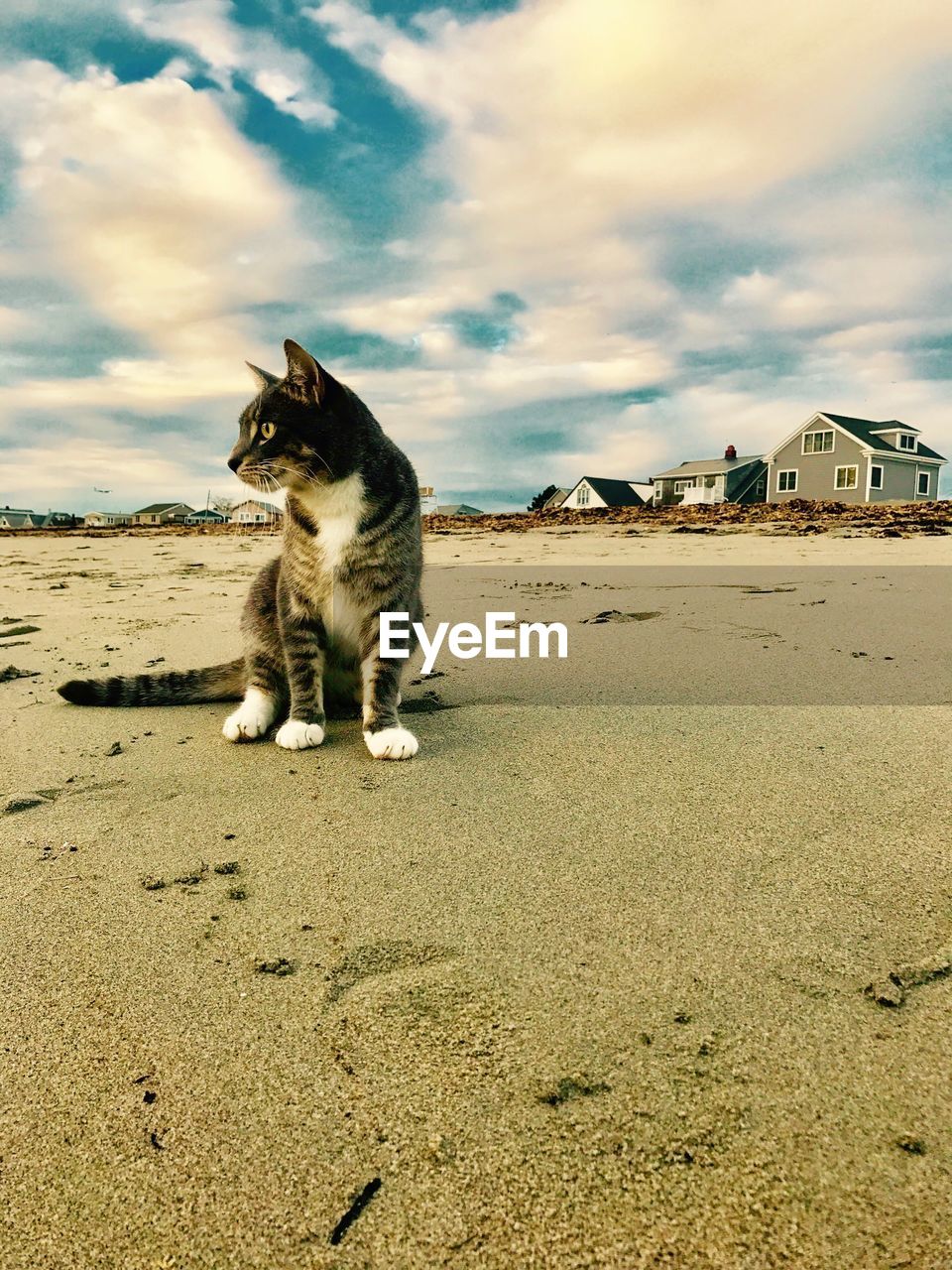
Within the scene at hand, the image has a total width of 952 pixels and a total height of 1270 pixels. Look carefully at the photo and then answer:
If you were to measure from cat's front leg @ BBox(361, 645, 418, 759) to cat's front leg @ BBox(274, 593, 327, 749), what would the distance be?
18 cm

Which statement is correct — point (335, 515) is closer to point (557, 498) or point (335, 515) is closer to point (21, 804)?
point (21, 804)

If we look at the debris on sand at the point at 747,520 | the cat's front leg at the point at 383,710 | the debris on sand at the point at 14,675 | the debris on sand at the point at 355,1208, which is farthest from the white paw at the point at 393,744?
the debris on sand at the point at 747,520

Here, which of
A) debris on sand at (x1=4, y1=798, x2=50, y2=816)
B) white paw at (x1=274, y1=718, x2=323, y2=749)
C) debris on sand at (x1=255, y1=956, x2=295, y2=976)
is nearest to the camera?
debris on sand at (x1=255, y1=956, x2=295, y2=976)

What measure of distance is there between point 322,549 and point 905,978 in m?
2.27

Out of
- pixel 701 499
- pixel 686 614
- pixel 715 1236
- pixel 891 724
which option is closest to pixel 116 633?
pixel 686 614

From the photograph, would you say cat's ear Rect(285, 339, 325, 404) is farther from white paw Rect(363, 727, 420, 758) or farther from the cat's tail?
white paw Rect(363, 727, 420, 758)

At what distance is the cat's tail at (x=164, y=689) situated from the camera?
128 inches

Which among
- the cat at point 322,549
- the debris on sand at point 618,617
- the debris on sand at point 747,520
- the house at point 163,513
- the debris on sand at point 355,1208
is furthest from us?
the house at point 163,513

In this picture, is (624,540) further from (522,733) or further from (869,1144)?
(869,1144)

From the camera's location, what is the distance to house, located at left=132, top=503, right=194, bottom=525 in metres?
73.2

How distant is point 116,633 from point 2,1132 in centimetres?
434

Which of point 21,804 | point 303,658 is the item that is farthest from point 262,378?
point 21,804

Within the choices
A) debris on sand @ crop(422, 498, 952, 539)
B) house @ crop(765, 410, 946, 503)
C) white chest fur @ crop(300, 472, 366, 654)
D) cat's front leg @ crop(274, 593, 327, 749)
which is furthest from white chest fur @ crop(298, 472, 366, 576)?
house @ crop(765, 410, 946, 503)

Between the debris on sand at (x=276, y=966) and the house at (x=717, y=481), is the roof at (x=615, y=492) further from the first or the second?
the debris on sand at (x=276, y=966)
